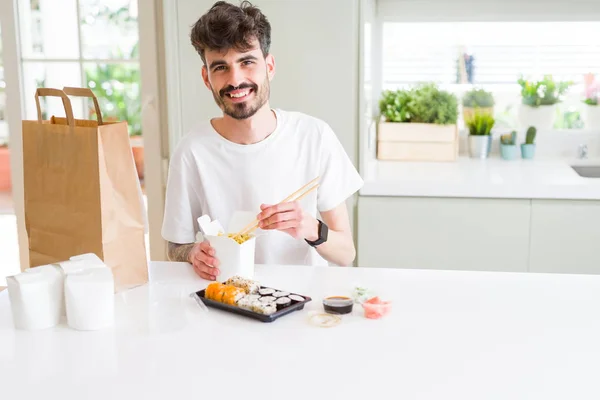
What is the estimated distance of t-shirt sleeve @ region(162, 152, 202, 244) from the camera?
2037mm

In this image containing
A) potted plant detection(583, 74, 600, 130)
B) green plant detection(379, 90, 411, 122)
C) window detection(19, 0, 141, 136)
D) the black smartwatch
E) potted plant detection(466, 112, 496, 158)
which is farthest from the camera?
potted plant detection(583, 74, 600, 130)

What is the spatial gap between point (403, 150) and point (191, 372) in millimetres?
2148

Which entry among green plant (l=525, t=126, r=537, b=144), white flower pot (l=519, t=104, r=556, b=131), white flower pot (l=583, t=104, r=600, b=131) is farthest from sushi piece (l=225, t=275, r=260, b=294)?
white flower pot (l=583, t=104, r=600, b=131)

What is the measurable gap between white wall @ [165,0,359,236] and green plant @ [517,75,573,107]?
108cm

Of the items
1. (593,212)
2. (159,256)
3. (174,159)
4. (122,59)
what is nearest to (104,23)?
(122,59)

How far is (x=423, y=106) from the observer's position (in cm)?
318

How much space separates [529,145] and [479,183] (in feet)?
2.39

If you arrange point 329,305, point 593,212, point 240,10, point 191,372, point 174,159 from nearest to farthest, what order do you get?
point 191,372 < point 329,305 < point 240,10 < point 174,159 < point 593,212

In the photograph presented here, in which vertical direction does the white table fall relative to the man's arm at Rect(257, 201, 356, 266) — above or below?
below

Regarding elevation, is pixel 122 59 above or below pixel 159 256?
above

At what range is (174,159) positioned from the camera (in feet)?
6.83

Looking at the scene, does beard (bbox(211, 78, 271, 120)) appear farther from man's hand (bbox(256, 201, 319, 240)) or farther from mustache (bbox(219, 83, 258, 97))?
man's hand (bbox(256, 201, 319, 240))

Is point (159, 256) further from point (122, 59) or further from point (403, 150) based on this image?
point (403, 150)

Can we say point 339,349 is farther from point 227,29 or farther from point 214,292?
point 227,29
